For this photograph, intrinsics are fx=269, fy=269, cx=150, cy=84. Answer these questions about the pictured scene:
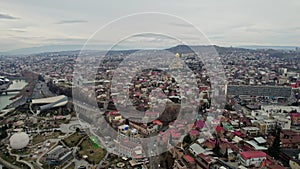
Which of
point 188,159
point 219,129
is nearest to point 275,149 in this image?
point 219,129

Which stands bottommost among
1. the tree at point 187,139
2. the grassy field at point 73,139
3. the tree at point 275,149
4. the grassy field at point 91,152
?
the grassy field at point 73,139

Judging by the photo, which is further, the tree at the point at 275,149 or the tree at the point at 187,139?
the tree at the point at 187,139

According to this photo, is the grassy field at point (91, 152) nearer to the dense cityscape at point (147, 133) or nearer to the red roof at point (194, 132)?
the dense cityscape at point (147, 133)

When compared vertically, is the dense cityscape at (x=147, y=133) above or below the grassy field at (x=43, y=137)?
above

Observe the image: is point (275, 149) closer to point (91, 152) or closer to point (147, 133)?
point (147, 133)

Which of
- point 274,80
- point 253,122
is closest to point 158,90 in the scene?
point 253,122

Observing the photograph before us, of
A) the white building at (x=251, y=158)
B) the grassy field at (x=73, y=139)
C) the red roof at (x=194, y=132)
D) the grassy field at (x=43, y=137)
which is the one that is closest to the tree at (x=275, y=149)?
the white building at (x=251, y=158)

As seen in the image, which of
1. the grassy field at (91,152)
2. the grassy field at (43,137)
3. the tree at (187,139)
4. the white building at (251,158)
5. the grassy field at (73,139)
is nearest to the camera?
the white building at (251,158)
